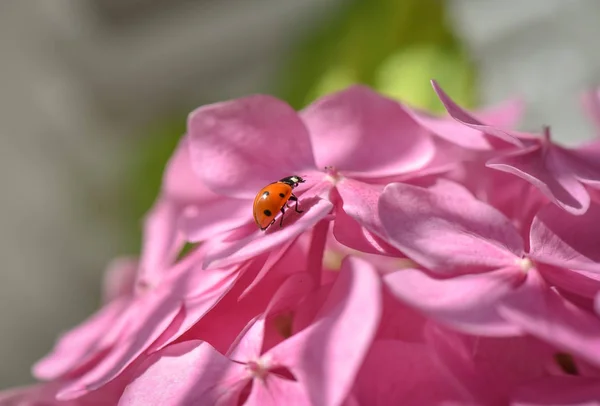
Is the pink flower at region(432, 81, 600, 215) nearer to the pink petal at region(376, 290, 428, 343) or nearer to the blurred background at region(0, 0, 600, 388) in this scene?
the pink petal at region(376, 290, 428, 343)

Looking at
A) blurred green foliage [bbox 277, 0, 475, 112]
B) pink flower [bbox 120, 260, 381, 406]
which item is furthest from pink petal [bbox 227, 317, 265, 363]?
blurred green foliage [bbox 277, 0, 475, 112]

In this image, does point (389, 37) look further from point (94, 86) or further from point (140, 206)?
point (94, 86)

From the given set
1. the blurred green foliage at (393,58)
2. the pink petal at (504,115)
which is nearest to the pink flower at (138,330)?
the pink petal at (504,115)

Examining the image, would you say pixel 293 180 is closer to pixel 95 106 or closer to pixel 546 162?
pixel 546 162

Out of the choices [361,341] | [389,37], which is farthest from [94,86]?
[361,341]

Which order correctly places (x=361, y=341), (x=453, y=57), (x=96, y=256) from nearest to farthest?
(x=361, y=341) → (x=453, y=57) → (x=96, y=256)

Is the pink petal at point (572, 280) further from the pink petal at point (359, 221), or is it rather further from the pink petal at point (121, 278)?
the pink petal at point (121, 278)

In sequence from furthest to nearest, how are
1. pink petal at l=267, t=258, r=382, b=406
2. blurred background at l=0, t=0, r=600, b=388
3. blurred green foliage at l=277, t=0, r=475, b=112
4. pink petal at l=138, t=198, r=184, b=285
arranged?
1. blurred background at l=0, t=0, r=600, b=388
2. blurred green foliage at l=277, t=0, r=475, b=112
3. pink petal at l=138, t=198, r=184, b=285
4. pink petal at l=267, t=258, r=382, b=406
